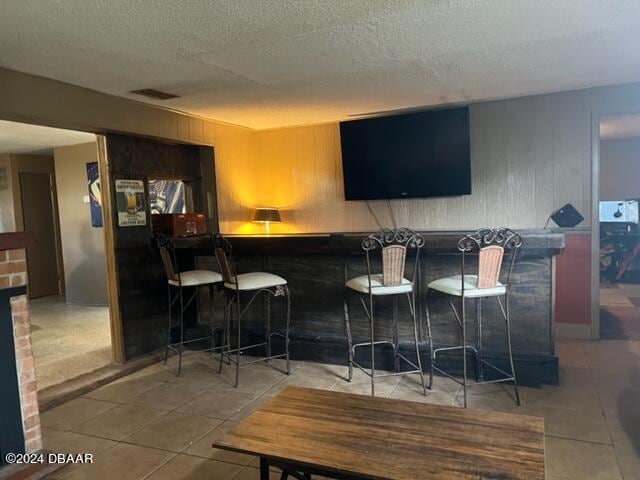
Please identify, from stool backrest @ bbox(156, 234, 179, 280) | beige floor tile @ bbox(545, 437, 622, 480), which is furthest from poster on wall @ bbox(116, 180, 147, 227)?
beige floor tile @ bbox(545, 437, 622, 480)

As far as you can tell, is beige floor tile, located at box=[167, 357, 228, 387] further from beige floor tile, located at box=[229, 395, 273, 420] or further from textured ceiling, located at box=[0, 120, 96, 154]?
textured ceiling, located at box=[0, 120, 96, 154]

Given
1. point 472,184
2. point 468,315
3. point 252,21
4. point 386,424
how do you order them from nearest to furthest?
1. point 386,424
2. point 252,21
3. point 468,315
4. point 472,184

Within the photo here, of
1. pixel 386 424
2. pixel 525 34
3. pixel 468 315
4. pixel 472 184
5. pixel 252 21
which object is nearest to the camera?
pixel 386 424

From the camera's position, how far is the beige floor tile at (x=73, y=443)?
260cm

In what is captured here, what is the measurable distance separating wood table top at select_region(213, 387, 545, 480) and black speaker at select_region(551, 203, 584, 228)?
9.67ft

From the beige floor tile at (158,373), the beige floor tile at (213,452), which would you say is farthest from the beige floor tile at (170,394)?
the beige floor tile at (213,452)

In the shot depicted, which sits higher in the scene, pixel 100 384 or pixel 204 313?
pixel 204 313

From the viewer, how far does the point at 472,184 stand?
4.62m

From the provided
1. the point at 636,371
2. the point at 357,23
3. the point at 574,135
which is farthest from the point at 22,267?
the point at 574,135

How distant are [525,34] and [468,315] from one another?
1.86 meters

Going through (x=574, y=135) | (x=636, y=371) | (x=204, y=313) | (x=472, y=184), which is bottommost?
(x=636, y=371)

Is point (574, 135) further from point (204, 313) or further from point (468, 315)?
point (204, 313)

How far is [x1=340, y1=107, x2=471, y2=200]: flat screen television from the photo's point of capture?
14.9ft

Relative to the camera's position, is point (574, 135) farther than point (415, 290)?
Yes
